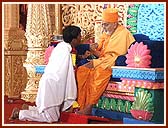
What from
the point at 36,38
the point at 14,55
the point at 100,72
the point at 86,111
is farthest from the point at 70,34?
the point at 14,55

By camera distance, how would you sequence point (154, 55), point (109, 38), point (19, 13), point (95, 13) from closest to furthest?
point (154, 55)
point (109, 38)
point (95, 13)
point (19, 13)

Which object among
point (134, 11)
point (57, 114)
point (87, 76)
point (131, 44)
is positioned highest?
point (134, 11)

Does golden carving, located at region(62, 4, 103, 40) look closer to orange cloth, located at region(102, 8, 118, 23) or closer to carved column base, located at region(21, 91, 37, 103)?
orange cloth, located at region(102, 8, 118, 23)

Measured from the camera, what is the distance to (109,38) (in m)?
4.65

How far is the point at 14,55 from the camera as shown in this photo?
5.73m

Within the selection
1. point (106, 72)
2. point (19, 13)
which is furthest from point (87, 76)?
point (19, 13)

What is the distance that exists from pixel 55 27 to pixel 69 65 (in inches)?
53.0

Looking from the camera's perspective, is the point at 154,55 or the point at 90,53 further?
the point at 90,53

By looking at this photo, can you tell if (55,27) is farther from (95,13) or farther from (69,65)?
(69,65)

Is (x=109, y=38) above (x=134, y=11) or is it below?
below

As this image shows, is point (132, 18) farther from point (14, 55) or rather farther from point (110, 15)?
point (14, 55)

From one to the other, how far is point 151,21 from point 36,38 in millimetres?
1348

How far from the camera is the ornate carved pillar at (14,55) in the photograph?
5.66 meters

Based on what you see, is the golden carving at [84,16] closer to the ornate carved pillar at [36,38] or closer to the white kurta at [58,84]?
the ornate carved pillar at [36,38]
